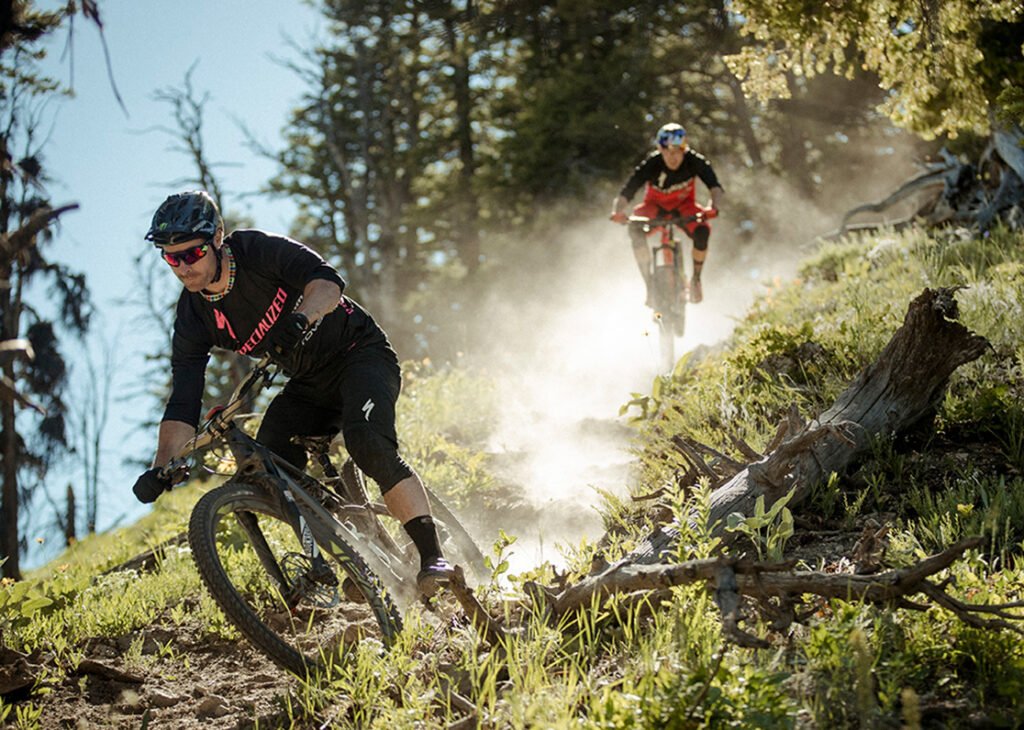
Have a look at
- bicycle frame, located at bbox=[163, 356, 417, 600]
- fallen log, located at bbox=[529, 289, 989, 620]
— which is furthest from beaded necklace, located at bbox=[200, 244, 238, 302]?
fallen log, located at bbox=[529, 289, 989, 620]

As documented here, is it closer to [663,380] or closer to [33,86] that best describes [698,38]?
[33,86]

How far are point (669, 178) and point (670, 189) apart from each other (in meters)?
0.12

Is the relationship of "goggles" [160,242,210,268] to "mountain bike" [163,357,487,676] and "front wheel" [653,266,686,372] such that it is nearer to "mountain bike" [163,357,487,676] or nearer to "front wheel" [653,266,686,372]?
"mountain bike" [163,357,487,676]

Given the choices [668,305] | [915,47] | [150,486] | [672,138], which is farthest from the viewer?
[668,305]

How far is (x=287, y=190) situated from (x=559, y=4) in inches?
439

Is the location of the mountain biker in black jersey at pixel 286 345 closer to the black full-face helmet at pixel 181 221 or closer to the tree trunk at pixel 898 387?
the black full-face helmet at pixel 181 221

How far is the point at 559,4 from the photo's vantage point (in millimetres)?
24906

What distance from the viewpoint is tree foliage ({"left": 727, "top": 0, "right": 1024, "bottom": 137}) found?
22.9 feet

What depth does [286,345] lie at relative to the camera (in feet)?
14.0

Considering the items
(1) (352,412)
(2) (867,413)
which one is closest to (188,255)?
(1) (352,412)

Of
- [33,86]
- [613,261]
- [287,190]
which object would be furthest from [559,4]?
[33,86]

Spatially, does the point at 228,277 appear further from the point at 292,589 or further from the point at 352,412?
the point at 292,589

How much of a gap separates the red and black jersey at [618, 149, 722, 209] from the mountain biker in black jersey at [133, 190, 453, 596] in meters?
5.99

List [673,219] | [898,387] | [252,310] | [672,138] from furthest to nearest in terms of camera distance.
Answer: [673,219]
[672,138]
[898,387]
[252,310]
